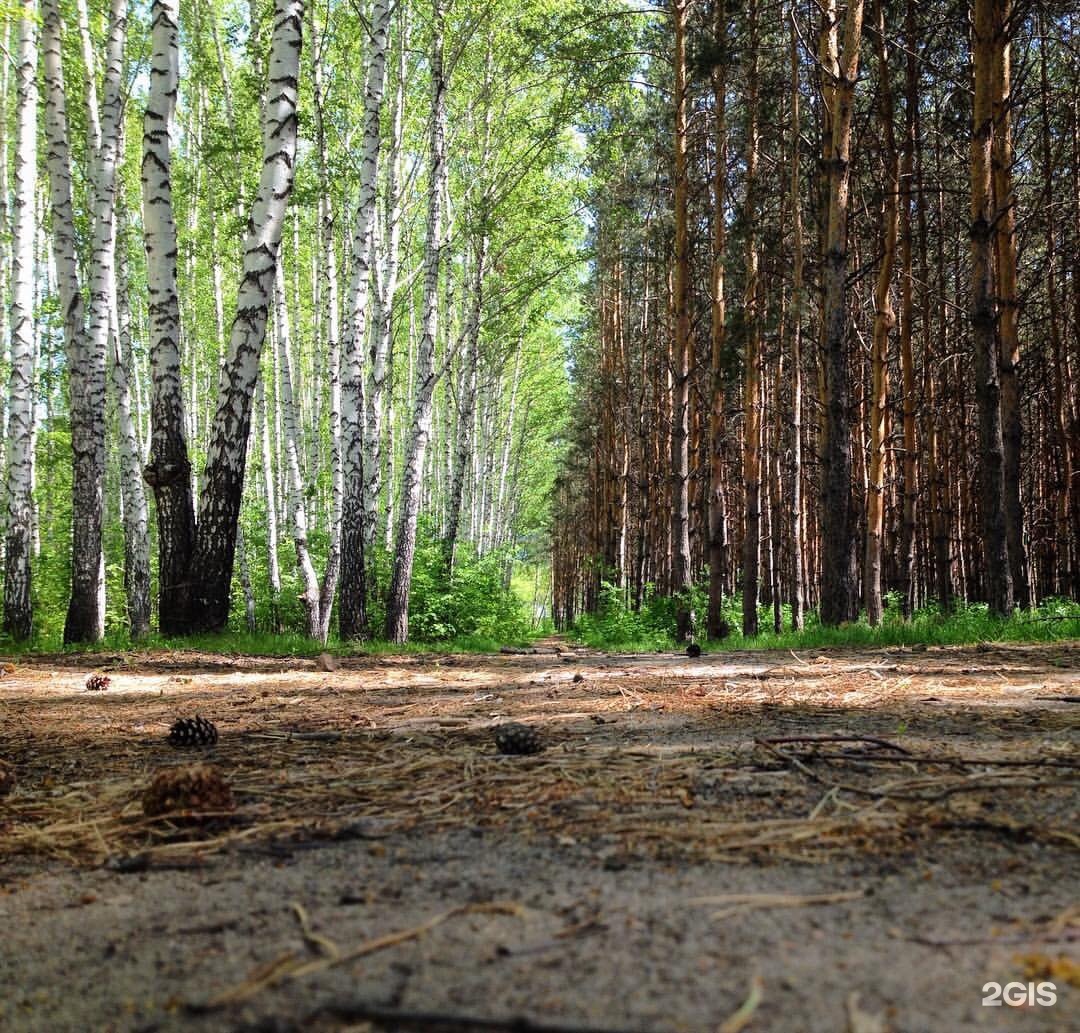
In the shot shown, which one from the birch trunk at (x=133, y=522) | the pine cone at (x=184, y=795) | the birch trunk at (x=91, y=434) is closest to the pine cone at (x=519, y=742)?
the pine cone at (x=184, y=795)

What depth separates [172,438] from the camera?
305 inches

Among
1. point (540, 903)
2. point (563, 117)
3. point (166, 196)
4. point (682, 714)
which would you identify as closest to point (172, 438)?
point (166, 196)

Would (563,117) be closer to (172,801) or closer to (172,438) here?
(172,438)

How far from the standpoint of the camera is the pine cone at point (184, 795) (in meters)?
2.02

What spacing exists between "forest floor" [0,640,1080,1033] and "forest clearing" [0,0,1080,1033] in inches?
0.4

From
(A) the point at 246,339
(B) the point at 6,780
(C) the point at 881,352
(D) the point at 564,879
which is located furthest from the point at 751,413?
(D) the point at 564,879

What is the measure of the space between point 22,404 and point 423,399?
529cm

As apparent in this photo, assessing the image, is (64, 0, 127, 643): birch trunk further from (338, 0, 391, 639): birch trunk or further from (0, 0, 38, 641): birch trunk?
(338, 0, 391, 639): birch trunk

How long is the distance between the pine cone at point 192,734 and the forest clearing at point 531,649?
0.05 feet

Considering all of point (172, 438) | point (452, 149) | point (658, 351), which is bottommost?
point (172, 438)

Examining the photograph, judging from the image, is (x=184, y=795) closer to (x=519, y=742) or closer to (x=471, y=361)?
(x=519, y=742)

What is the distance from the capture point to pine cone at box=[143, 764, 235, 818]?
2.02 m

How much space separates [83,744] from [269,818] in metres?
1.63

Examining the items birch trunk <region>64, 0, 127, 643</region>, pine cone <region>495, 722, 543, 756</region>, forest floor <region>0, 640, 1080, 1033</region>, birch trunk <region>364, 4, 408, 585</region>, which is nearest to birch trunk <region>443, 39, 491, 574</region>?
birch trunk <region>364, 4, 408, 585</region>
